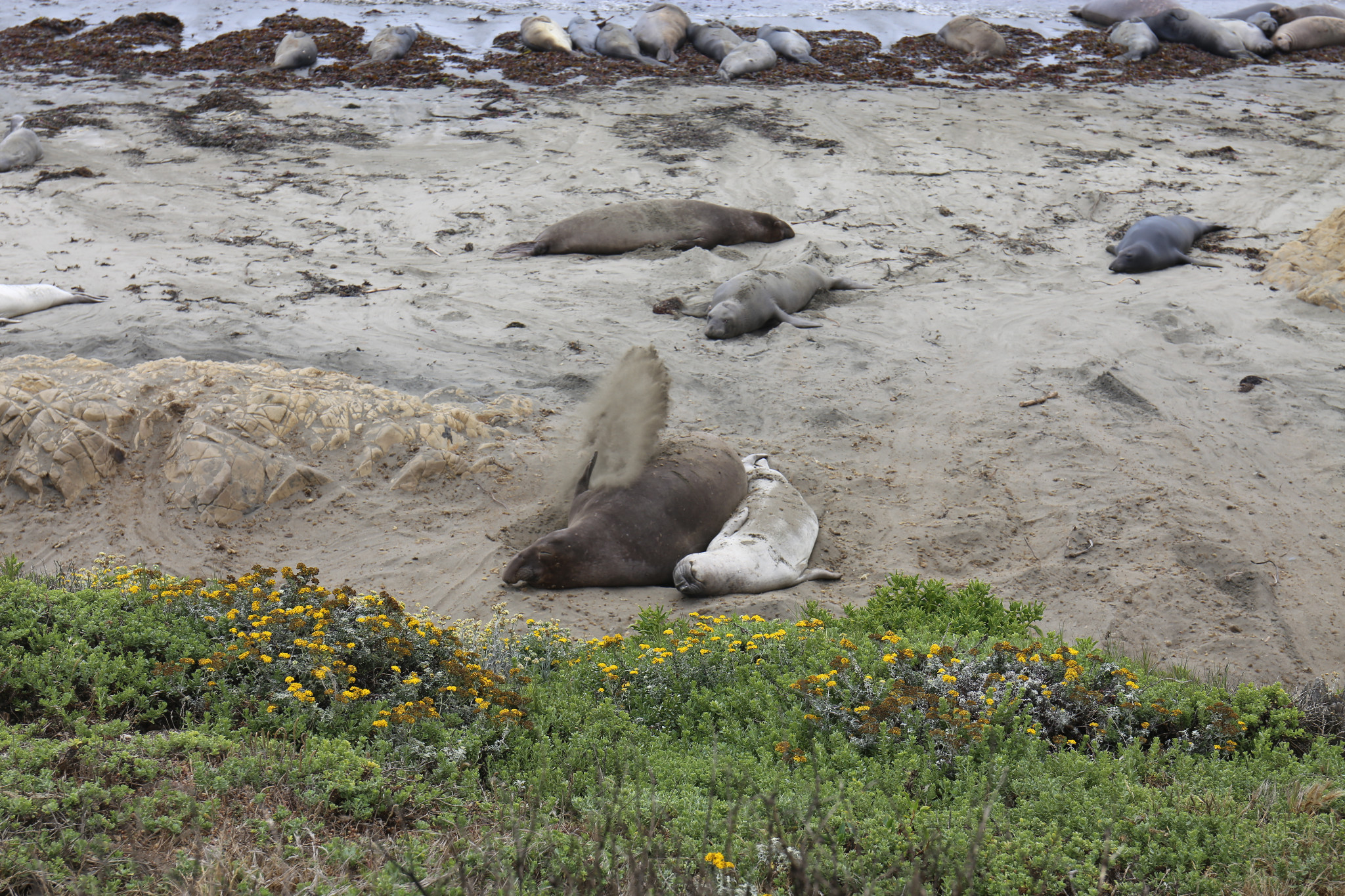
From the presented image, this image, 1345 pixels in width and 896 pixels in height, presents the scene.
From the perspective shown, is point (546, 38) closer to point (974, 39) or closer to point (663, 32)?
point (663, 32)

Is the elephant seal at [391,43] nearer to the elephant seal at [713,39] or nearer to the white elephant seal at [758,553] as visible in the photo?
the elephant seal at [713,39]

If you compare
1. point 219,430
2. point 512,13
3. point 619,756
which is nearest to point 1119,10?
point 512,13

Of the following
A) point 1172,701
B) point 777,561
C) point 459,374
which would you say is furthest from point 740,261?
point 1172,701

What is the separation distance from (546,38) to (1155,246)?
11.5m

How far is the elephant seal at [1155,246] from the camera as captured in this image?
8773 millimetres

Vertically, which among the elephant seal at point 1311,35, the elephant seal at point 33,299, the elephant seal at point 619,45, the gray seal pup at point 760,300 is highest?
the elephant seal at point 619,45

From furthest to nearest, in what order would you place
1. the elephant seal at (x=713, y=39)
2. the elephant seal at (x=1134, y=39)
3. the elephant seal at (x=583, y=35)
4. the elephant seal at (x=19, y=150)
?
the elephant seal at (x=1134, y=39) → the elephant seal at (x=583, y=35) → the elephant seal at (x=713, y=39) → the elephant seal at (x=19, y=150)

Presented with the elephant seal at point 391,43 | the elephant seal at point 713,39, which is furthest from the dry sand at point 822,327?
the elephant seal at point 713,39

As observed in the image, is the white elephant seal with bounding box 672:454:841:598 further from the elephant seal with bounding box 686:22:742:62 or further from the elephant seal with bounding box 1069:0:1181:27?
the elephant seal with bounding box 1069:0:1181:27

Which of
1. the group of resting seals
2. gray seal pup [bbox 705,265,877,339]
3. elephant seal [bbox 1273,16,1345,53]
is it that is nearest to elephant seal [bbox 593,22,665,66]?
the group of resting seals

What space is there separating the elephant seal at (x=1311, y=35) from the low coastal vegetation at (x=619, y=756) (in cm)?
1846

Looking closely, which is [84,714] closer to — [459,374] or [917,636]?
[917,636]

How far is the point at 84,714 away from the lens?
9.77ft

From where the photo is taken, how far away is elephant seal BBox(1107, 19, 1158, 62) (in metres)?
17.3
